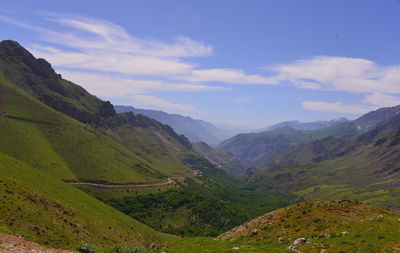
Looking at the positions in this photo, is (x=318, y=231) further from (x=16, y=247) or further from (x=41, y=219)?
(x=41, y=219)

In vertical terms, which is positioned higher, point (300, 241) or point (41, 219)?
point (300, 241)

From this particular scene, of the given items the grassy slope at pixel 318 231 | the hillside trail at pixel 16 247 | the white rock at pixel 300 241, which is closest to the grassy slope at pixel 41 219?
the hillside trail at pixel 16 247

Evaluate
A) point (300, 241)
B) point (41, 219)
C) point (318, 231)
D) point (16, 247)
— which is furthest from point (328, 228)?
point (41, 219)

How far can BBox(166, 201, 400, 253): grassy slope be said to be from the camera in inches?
1475

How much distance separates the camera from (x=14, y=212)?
49.2m

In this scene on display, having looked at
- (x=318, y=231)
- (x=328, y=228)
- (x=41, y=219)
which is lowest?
(x=41, y=219)

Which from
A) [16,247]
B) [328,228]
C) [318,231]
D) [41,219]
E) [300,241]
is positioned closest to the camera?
[16,247]

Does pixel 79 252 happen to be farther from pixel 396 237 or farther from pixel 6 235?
pixel 396 237

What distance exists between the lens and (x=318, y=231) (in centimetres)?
4691

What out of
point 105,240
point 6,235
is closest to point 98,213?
point 105,240

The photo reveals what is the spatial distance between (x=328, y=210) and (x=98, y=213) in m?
68.6

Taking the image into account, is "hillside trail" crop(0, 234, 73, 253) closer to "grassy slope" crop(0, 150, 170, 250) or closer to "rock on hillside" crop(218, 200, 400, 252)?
"grassy slope" crop(0, 150, 170, 250)

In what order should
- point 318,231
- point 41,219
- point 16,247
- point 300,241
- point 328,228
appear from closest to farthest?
point 16,247 < point 300,241 < point 318,231 < point 328,228 < point 41,219


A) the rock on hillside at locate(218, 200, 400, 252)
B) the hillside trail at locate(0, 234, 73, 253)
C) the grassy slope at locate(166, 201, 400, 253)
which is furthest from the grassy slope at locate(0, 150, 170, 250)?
the rock on hillside at locate(218, 200, 400, 252)
